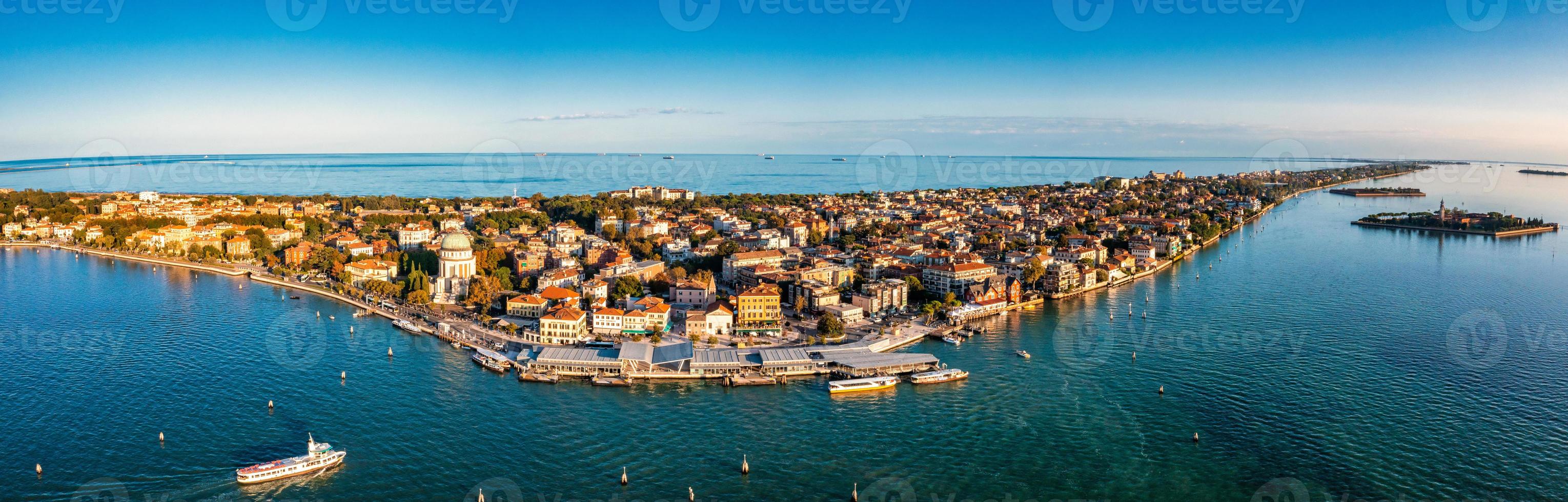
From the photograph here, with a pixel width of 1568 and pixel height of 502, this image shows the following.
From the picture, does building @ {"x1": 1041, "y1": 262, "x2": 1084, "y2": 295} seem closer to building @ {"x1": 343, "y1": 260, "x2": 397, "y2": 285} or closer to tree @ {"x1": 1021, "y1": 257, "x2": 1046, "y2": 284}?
tree @ {"x1": 1021, "y1": 257, "x2": 1046, "y2": 284}

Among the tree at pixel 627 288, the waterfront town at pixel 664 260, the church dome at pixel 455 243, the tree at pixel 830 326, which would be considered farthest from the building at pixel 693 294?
the church dome at pixel 455 243

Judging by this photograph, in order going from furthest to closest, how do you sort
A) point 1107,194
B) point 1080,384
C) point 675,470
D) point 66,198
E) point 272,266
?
point 1107,194, point 66,198, point 272,266, point 1080,384, point 675,470

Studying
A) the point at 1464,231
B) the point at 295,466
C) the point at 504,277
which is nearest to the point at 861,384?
the point at 295,466

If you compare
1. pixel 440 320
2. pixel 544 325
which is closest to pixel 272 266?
pixel 440 320

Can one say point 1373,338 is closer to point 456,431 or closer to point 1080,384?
point 1080,384

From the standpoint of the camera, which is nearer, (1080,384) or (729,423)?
(729,423)

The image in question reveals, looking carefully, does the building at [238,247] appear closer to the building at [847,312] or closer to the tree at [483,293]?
the tree at [483,293]

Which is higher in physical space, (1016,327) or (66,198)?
(66,198)
